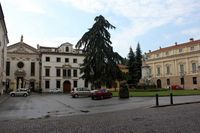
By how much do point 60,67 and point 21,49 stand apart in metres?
12.3

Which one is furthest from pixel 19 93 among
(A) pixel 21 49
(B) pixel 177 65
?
(B) pixel 177 65

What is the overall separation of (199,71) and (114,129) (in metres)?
64.3

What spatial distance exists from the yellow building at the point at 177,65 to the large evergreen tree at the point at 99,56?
25.8 m

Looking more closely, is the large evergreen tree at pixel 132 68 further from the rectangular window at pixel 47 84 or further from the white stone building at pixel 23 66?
the white stone building at pixel 23 66

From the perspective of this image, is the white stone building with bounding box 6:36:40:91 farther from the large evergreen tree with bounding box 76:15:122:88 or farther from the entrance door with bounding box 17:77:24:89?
the large evergreen tree with bounding box 76:15:122:88

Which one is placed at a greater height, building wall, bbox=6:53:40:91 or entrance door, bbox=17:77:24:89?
building wall, bbox=6:53:40:91

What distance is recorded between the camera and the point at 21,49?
70875 millimetres

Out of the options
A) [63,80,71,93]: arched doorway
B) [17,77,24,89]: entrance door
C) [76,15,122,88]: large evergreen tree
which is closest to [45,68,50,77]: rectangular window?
[63,80,71,93]: arched doorway

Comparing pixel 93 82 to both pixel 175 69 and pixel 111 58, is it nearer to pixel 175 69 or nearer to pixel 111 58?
pixel 111 58

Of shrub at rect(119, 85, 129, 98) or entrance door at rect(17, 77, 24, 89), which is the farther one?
entrance door at rect(17, 77, 24, 89)

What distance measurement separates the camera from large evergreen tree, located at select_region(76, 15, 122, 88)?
128ft

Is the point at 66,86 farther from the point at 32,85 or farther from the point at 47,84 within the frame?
the point at 32,85

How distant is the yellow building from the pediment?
3337cm

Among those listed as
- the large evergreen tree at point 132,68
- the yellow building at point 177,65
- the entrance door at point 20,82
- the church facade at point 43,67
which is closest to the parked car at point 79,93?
the yellow building at point 177,65
